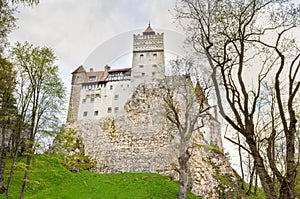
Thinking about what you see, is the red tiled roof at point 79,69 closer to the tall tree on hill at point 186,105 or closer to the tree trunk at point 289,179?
the tall tree on hill at point 186,105

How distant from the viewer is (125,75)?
154 feet

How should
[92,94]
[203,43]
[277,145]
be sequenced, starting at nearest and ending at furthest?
[203,43], [277,145], [92,94]

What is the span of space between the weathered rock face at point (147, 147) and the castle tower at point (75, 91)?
3374 millimetres

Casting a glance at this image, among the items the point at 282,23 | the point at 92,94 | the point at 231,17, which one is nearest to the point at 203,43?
the point at 231,17

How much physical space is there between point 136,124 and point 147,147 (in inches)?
158

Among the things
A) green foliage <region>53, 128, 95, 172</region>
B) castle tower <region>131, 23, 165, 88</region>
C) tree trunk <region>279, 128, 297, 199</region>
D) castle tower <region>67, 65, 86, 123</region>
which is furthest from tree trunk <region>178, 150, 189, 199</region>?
castle tower <region>67, 65, 86, 123</region>

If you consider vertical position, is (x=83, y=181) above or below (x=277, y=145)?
below

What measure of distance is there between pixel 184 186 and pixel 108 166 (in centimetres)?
1371

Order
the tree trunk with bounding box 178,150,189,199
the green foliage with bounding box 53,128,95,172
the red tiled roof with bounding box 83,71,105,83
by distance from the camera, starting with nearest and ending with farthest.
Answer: the tree trunk with bounding box 178,150,189,199
the green foliage with bounding box 53,128,95,172
the red tiled roof with bounding box 83,71,105,83

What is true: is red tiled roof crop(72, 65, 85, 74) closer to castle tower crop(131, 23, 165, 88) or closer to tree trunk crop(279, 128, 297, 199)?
castle tower crop(131, 23, 165, 88)

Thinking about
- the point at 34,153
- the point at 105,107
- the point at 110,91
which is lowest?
the point at 34,153

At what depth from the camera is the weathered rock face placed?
28.6 metres

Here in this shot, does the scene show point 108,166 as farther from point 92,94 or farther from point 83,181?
point 92,94

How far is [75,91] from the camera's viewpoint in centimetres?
4969
